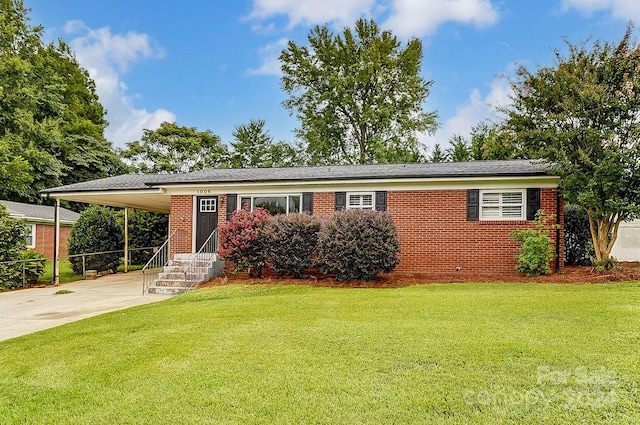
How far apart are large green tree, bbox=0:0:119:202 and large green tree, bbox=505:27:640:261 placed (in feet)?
77.5

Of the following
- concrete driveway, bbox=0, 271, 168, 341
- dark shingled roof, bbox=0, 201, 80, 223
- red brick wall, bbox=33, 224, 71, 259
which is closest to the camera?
concrete driveway, bbox=0, 271, 168, 341

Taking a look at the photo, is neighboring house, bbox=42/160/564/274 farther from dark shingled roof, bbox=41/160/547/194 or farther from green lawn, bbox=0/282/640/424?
green lawn, bbox=0/282/640/424

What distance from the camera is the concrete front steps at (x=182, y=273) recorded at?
36.3 feet

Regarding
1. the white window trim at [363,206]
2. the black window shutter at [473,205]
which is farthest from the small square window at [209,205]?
the black window shutter at [473,205]

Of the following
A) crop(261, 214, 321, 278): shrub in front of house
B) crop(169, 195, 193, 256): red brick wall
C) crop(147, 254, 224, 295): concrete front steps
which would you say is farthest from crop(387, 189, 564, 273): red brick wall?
crop(169, 195, 193, 256): red brick wall

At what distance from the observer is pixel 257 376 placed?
400 cm

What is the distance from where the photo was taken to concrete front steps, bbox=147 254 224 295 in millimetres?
11070

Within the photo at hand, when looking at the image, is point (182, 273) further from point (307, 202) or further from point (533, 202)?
point (533, 202)

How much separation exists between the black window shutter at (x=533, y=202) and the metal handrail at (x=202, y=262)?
29.4 ft

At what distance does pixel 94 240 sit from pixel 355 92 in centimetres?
2145

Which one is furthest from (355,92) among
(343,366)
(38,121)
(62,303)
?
(343,366)

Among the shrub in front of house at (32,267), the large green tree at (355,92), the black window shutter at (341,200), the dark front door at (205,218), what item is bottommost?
the shrub in front of house at (32,267)

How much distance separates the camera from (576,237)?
1259 cm

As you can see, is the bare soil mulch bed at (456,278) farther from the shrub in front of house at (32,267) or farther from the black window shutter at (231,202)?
the shrub in front of house at (32,267)
